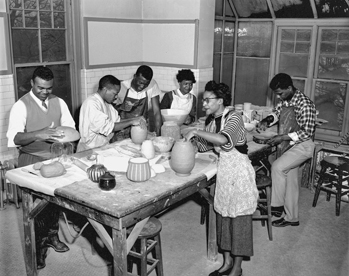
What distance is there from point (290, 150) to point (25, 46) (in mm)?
3981

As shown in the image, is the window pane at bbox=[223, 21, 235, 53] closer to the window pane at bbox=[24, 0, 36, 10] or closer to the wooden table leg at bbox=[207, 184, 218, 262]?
the window pane at bbox=[24, 0, 36, 10]

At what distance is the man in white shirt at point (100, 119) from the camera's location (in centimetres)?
459

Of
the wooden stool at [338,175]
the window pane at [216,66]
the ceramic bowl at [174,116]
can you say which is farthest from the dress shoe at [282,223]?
the window pane at [216,66]

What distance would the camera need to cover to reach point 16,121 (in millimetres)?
4129

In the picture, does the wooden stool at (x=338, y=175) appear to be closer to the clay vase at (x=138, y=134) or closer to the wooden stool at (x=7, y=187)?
the clay vase at (x=138, y=134)

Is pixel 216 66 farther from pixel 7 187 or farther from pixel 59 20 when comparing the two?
pixel 7 187

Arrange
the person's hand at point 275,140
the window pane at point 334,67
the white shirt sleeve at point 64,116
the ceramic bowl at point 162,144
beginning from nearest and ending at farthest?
the ceramic bowl at point 162,144 < the white shirt sleeve at point 64,116 < the person's hand at point 275,140 < the window pane at point 334,67

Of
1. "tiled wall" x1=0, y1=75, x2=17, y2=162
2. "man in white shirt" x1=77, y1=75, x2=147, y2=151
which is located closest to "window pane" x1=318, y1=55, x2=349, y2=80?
"man in white shirt" x1=77, y1=75, x2=147, y2=151

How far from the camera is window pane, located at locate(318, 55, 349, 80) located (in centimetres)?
762

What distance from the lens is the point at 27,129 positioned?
423cm

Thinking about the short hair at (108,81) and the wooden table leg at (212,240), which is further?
the short hair at (108,81)

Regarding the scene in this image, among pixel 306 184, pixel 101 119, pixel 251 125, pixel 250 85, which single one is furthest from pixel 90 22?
pixel 306 184

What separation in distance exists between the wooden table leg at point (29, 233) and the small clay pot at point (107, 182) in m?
0.81

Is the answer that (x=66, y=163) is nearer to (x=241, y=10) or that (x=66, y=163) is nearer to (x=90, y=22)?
(x=90, y=22)
